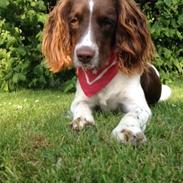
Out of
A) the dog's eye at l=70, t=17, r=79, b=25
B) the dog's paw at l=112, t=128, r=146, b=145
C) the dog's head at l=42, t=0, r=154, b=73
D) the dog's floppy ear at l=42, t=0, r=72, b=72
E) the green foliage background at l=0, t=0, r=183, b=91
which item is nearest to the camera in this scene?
the dog's paw at l=112, t=128, r=146, b=145

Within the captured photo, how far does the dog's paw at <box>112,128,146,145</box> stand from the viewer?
381 cm

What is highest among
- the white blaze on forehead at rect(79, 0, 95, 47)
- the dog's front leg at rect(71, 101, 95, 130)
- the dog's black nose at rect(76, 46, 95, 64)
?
the white blaze on forehead at rect(79, 0, 95, 47)

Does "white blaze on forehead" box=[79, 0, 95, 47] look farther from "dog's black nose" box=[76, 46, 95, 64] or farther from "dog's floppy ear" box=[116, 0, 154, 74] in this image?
"dog's floppy ear" box=[116, 0, 154, 74]

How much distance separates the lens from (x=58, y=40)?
502cm

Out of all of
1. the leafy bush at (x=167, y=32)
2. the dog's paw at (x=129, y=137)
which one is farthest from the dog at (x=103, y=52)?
the leafy bush at (x=167, y=32)

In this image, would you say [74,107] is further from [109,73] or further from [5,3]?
[5,3]

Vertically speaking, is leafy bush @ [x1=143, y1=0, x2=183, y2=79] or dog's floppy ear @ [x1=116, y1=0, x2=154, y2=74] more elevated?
dog's floppy ear @ [x1=116, y1=0, x2=154, y2=74]

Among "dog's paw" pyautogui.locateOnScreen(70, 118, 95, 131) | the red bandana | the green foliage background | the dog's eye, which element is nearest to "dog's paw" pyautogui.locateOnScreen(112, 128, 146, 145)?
"dog's paw" pyautogui.locateOnScreen(70, 118, 95, 131)

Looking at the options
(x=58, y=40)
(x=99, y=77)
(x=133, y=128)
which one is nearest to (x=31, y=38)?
(x=58, y=40)

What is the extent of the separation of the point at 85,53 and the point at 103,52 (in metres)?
0.31

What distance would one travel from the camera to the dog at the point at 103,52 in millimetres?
Answer: 4551

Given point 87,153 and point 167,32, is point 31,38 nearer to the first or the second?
point 167,32

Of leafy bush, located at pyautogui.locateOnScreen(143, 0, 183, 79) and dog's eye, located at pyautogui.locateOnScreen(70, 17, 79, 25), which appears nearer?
dog's eye, located at pyautogui.locateOnScreen(70, 17, 79, 25)

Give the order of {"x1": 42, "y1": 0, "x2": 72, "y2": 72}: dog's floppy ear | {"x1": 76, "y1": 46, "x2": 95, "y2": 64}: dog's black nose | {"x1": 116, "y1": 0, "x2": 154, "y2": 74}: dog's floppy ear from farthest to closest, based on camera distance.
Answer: {"x1": 42, "y1": 0, "x2": 72, "y2": 72}: dog's floppy ear < {"x1": 116, "y1": 0, "x2": 154, "y2": 74}: dog's floppy ear < {"x1": 76, "y1": 46, "x2": 95, "y2": 64}: dog's black nose
